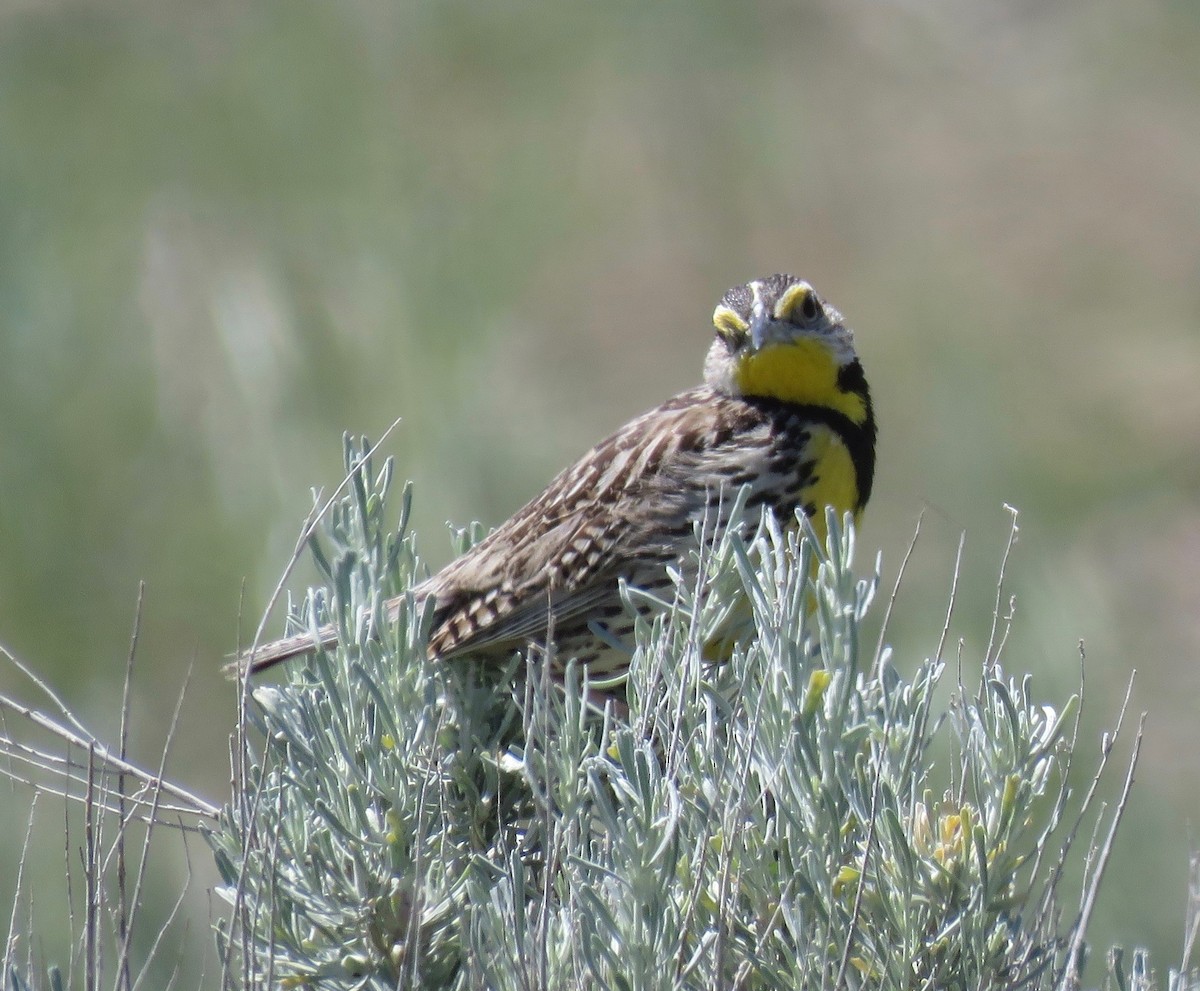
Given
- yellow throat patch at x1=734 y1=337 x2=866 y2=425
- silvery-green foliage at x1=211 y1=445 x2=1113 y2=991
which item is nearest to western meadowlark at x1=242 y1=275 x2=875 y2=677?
yellow throat patch at x1=734 y1=337 x2=866 y2=425

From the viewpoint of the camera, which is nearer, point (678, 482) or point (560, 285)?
point (678, 482)

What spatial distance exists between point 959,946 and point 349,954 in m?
0.84

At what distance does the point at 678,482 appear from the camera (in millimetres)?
3533

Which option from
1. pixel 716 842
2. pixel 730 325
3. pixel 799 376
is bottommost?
pixel 716 842

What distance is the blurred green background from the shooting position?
683 cm

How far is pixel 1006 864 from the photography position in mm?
2143

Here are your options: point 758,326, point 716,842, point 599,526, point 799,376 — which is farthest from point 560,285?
point 716,842

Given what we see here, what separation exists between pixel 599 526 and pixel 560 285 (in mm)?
10057

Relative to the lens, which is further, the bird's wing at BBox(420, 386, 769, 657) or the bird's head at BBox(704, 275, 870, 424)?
the bird's head at BBox(704, 275, 870, 424)

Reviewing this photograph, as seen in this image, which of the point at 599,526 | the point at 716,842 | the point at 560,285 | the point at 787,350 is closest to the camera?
the point at 716,842

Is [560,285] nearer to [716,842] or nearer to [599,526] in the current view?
[599,526]

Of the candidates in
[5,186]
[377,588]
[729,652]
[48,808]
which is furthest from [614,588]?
[5,186]

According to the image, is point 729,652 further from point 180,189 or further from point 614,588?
point 180,189

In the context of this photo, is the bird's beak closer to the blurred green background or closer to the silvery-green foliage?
the silvery-green foliage
